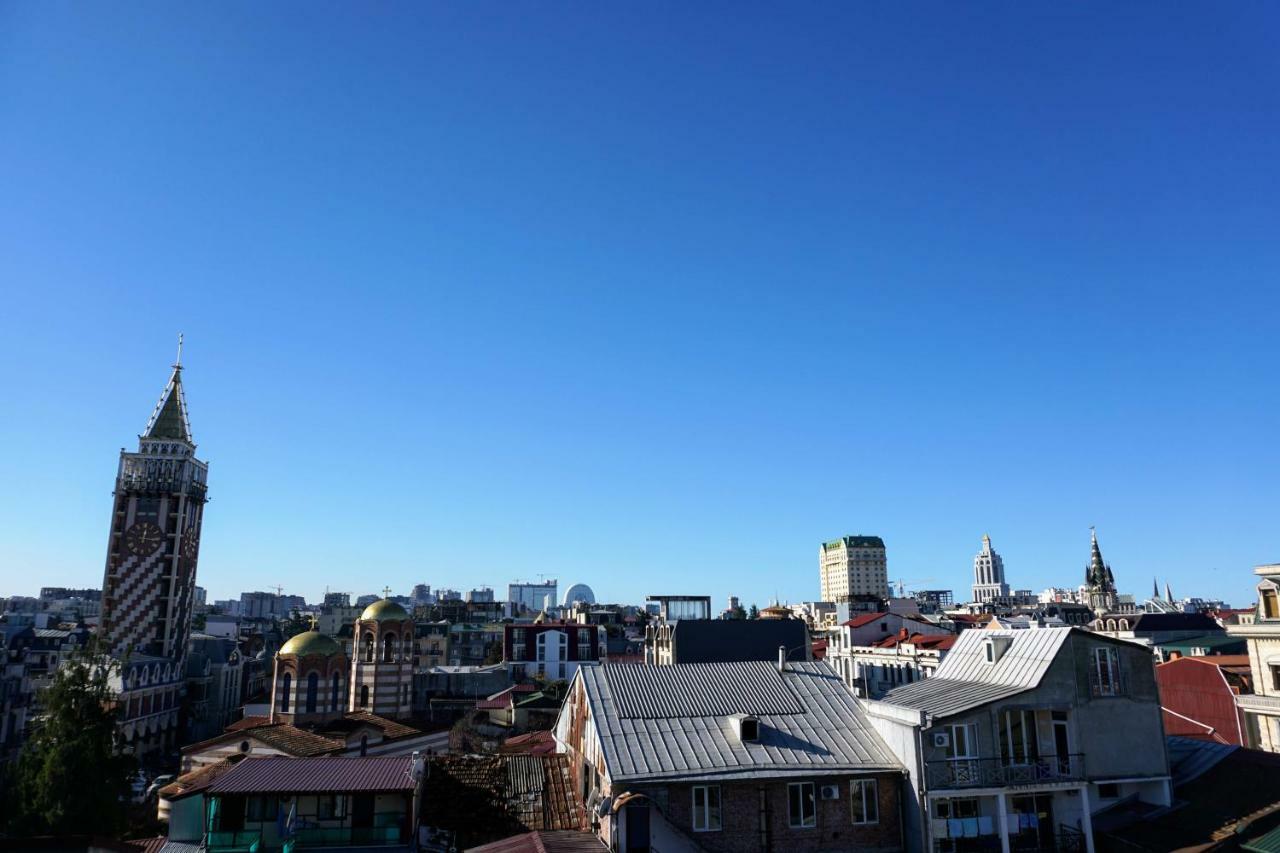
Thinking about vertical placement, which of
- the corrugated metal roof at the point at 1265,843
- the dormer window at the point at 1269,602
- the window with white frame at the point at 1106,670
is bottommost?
the corrugated metal roof at the point at 1265,843

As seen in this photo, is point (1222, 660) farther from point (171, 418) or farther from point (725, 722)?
point (171, 418)

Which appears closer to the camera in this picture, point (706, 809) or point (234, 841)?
point (706, 809)

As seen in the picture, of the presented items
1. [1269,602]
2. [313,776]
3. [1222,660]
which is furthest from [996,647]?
[1222,660]

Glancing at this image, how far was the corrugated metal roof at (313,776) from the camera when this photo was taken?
28656mm

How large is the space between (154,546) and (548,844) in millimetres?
84590

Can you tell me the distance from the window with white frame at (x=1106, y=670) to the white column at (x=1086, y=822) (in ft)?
10.7

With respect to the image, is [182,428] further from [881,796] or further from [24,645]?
[881,796]

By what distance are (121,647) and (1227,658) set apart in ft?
322

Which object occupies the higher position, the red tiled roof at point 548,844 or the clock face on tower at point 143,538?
the clock face on tower at point 143,538

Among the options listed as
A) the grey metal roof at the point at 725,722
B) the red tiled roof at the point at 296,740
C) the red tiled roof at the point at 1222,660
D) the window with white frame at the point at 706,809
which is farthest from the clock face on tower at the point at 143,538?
the red tiled roof at the point at 1222,660

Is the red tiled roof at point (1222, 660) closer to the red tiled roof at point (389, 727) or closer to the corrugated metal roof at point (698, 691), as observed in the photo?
the corrugated metal roof at point (698, 691)

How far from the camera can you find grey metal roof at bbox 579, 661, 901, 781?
2742 cm

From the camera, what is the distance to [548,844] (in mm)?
25328

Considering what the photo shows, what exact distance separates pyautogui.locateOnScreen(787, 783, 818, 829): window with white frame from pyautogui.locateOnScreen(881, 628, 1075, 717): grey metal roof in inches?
180
